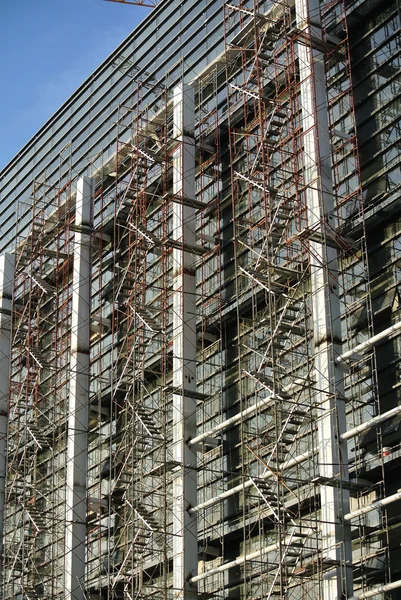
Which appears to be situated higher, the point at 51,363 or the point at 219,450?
the point at 51,363

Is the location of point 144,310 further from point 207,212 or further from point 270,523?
point 270,523

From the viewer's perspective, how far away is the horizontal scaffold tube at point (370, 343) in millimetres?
37531

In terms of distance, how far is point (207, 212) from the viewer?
5244cm

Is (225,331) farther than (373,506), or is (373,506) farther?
(225,331)

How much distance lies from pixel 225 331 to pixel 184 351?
7.50 ft

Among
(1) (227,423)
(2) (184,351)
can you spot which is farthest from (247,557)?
(2) (184,351)

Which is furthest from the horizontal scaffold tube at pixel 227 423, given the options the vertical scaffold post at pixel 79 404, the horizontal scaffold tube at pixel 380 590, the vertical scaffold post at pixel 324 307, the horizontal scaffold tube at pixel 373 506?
the vertical scaffold post at pixel 79 404

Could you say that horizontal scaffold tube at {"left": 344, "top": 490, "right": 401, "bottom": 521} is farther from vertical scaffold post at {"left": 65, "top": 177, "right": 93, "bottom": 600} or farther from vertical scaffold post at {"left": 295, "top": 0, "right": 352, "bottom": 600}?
vertical scaffold post at {"left": 65, "top": 177, "right": 93, "bottom": 600}

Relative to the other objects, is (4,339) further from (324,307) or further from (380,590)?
(380,590)

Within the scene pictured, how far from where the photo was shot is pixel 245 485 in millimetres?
41031

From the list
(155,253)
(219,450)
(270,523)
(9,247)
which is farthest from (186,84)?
(9,247)

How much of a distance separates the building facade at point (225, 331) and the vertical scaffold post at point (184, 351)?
10 cm

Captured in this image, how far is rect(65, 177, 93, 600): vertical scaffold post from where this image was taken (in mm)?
52031

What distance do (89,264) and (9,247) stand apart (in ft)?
60.6
